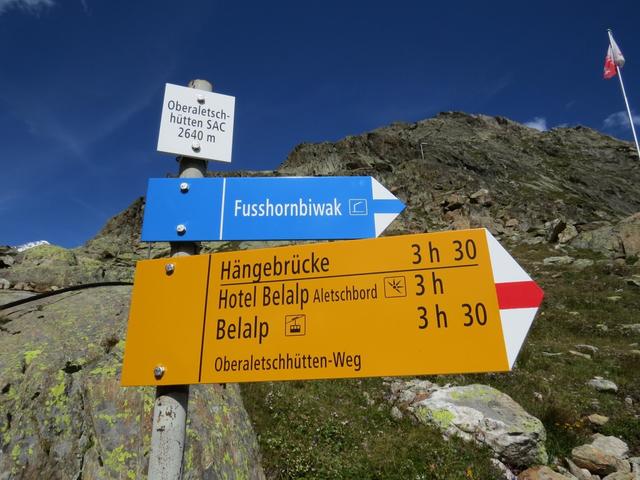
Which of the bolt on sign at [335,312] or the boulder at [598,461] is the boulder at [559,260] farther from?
the bolt on sign at [335,312]

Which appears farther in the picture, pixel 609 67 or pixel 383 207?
pixel 609 67

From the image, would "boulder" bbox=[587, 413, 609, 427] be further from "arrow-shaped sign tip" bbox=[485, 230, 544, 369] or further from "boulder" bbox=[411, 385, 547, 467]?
"arrow-shaped sign tip" bbox=[485, 230, 544, 369]

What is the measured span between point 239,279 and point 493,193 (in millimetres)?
60431

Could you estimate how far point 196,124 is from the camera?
10.7 ft

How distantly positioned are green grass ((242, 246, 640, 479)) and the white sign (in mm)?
5034

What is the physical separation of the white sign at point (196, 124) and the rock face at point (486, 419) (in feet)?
21.2

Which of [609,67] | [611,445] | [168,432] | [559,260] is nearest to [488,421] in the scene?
[611,445]

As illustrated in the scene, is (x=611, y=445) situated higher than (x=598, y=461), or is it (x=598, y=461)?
(x=611, y=445)

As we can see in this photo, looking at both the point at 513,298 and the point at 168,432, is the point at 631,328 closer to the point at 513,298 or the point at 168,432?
the point at 513,298

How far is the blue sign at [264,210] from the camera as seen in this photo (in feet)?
9.64

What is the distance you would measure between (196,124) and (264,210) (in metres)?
1.04

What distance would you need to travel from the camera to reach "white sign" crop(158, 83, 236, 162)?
125 inches

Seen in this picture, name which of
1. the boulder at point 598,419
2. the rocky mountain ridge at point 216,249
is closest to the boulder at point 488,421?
the rocky mountain ridge at point 216,249

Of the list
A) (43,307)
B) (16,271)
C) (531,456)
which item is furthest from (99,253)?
(531,456)
